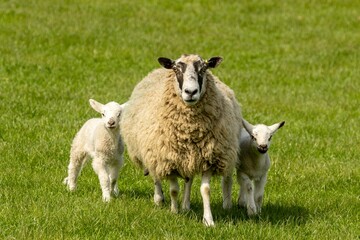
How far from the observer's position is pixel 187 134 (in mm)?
8492

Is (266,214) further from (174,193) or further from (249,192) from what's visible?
(174,193)

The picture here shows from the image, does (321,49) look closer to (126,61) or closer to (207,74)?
(126,61)

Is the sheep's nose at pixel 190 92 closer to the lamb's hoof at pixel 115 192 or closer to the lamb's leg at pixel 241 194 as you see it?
the lamb's leg at pixel 241 194

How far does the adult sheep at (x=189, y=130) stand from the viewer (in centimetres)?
847

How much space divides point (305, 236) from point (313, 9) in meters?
19.0

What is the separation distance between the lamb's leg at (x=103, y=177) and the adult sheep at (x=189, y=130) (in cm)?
49

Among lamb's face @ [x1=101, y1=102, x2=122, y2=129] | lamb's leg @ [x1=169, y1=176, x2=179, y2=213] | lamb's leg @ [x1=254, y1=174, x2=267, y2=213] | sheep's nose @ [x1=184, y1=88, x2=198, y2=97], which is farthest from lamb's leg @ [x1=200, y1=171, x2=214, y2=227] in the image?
lamb's face @ [x1=101, y1=102, x2=122, y2=129]

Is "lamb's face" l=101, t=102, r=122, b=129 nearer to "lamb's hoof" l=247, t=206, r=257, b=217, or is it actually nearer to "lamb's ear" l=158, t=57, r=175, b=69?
"lamb's ear" l=158, t=57, r=175, b=69

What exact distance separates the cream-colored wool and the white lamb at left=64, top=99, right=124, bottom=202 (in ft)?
1.60

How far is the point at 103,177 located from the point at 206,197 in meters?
1.30

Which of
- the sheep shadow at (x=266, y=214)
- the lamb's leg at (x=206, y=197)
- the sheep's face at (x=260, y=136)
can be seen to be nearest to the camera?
the lamb's leg at (x=206, y=197)

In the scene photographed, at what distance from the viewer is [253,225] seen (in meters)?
8.10

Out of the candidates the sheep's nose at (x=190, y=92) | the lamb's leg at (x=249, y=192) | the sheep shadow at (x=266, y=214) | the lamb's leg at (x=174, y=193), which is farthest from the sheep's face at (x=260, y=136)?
the sheep's nose at (x=190, y=92)

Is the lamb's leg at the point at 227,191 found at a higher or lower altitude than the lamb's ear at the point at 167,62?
lower
